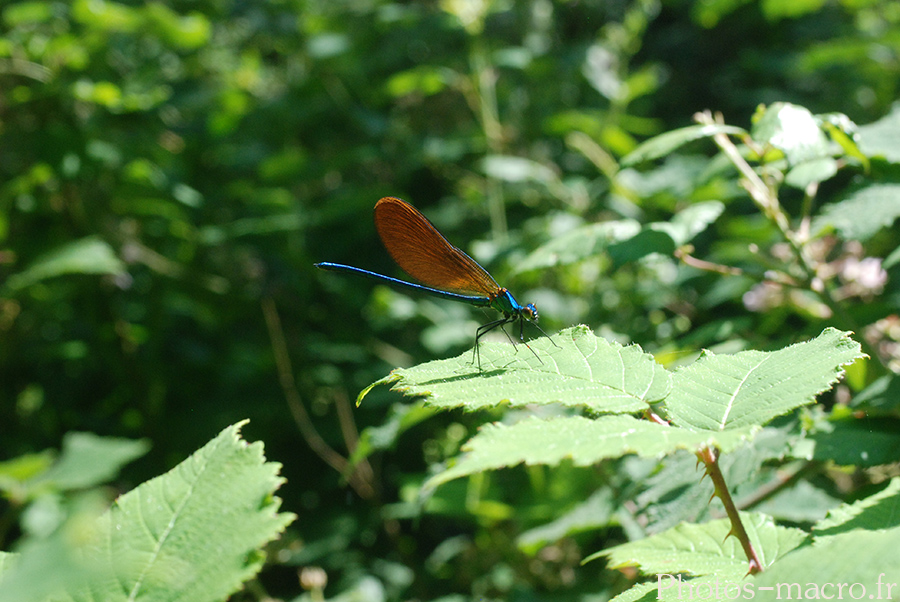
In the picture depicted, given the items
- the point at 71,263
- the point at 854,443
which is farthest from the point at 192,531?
the point at 71,263

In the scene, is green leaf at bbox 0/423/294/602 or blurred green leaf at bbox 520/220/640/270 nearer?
green leaf at bbox 0/423/294/602

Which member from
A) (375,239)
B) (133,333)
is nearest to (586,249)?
(375,239)

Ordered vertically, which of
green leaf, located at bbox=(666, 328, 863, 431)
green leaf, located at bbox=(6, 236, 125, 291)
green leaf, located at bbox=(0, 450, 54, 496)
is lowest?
green leaf, located at bbox=(0, 450, 54, 496)

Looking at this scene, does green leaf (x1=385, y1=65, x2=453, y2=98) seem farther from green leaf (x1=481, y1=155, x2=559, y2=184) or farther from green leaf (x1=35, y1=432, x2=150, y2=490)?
green leaf (x1=35, y1=432, x2=150, y2=490)

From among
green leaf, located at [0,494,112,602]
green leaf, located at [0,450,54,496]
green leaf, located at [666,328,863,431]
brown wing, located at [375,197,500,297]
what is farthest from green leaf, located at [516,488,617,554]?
green leaf, located at [0,450,54,496]

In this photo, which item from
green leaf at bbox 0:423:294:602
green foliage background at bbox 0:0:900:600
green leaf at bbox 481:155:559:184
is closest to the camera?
green leaf at bbox 0:423:294:602

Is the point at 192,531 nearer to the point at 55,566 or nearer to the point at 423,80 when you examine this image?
the point at 55,566
